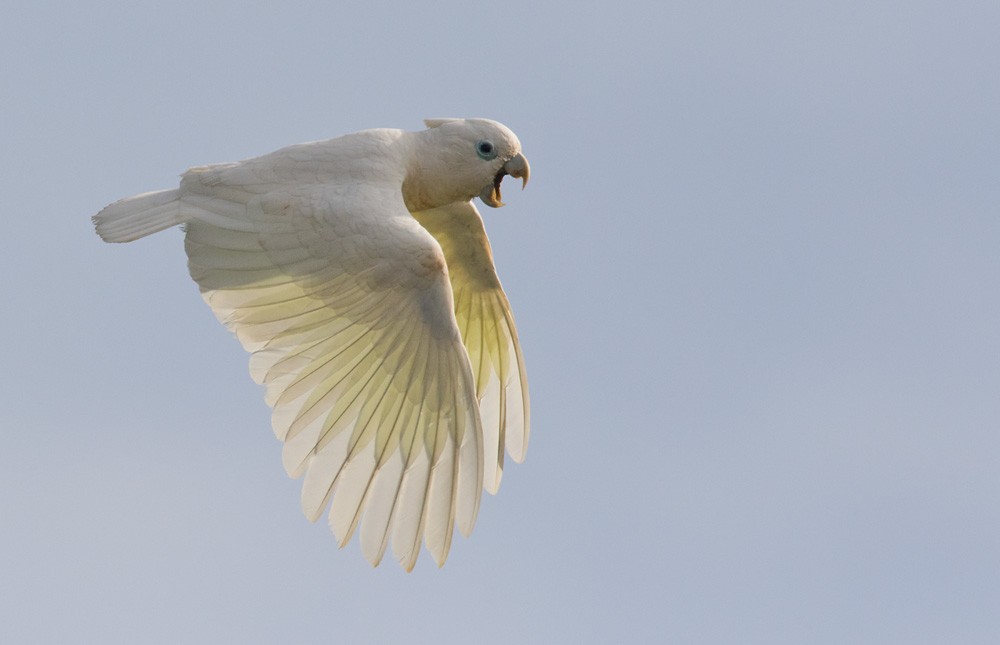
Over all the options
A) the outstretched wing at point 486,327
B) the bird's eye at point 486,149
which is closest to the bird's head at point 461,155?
the bird's eye at point 486,149

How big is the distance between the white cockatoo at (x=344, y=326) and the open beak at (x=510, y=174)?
2.66 feet

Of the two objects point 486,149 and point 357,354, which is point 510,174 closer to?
point 486,149

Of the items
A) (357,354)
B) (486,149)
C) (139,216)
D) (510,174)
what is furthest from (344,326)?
(510,174)

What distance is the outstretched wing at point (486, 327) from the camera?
9297mm

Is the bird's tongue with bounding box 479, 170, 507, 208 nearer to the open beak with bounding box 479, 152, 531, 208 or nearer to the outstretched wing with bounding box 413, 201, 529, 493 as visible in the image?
the open beak with bounding box 479, 152, 531, 208

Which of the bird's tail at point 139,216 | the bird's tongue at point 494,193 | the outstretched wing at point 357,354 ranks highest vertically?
the bird's tongue at point 494,193

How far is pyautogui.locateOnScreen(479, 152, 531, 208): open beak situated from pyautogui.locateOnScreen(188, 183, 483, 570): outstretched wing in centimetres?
107

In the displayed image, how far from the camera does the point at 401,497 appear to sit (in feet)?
26.1

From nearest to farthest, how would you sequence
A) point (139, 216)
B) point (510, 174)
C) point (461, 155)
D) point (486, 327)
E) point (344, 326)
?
point (344, 326) < point (139, 216) < point (461, 155) < point (510, 174) < point (486, 327)

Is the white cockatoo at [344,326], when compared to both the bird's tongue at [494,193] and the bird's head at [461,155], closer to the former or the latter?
the bird's head at [461,155]

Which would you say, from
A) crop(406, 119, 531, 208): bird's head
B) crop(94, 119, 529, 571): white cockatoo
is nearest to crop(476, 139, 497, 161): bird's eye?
crop(406, 119, 531, 208): bird's head

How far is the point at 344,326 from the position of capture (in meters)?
8.19

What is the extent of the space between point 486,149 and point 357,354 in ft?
5.18

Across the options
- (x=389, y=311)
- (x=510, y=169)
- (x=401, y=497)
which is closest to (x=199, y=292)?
(x=389, y=311)
